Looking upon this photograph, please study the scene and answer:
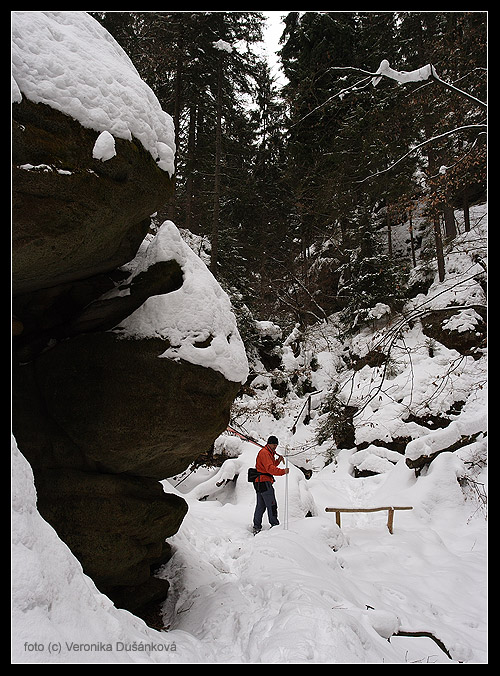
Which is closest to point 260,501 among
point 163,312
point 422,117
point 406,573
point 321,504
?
point 406,573

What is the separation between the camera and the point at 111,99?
334 centimetres

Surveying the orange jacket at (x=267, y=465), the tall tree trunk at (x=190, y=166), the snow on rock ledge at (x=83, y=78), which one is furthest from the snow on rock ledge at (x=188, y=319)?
the tall tree trunk at (x=190, y=166)

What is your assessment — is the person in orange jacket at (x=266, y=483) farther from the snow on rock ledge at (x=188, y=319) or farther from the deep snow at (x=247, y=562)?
the snow on rock ledge at (x=188, y=319)

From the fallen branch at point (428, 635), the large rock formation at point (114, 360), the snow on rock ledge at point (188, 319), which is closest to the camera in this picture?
the large rock formation at point (114, 360)

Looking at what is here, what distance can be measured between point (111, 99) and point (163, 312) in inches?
86.5

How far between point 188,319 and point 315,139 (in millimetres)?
4349

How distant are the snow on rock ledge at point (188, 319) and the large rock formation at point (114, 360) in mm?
16

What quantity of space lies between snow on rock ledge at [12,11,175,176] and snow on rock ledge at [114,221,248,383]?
1.24m

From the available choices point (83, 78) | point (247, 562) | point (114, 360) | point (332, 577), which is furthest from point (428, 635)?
point (83, 78)

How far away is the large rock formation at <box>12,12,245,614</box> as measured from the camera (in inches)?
138

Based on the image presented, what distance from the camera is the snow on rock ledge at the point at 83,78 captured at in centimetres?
288

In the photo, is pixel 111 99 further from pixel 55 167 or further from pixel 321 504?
pixel 321 504

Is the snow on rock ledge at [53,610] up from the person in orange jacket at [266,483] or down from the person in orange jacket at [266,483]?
up

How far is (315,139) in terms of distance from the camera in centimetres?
684
